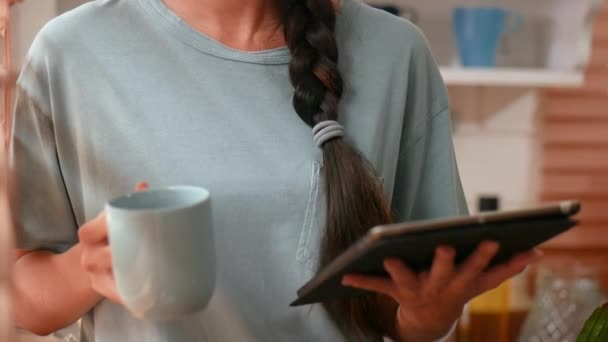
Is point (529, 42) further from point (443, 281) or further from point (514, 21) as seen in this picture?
point (443, 281)

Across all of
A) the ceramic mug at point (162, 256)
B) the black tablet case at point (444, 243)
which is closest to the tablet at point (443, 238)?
the black tablet case at point (444, 243)

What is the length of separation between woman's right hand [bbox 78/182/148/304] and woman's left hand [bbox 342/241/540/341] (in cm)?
18

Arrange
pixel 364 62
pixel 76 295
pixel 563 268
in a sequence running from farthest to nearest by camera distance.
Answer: pixel 563 268 < pixel 364 62 < pixel 76 295

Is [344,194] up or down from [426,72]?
down

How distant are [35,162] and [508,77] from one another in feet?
2.84

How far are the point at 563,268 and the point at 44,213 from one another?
1073 millimetres

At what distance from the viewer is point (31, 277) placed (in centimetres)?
69

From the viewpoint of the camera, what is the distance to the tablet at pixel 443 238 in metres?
0.47

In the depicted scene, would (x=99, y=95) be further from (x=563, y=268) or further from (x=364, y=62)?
(x=563, y=268)

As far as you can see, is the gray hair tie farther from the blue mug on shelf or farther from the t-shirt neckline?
the blue mug on shelf

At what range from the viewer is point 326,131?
0.71 metres

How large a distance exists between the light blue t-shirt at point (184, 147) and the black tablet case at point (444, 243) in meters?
0.14

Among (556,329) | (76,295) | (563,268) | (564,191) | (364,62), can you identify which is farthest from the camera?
(564,191)

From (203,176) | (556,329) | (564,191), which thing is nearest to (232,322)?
(203,176)
